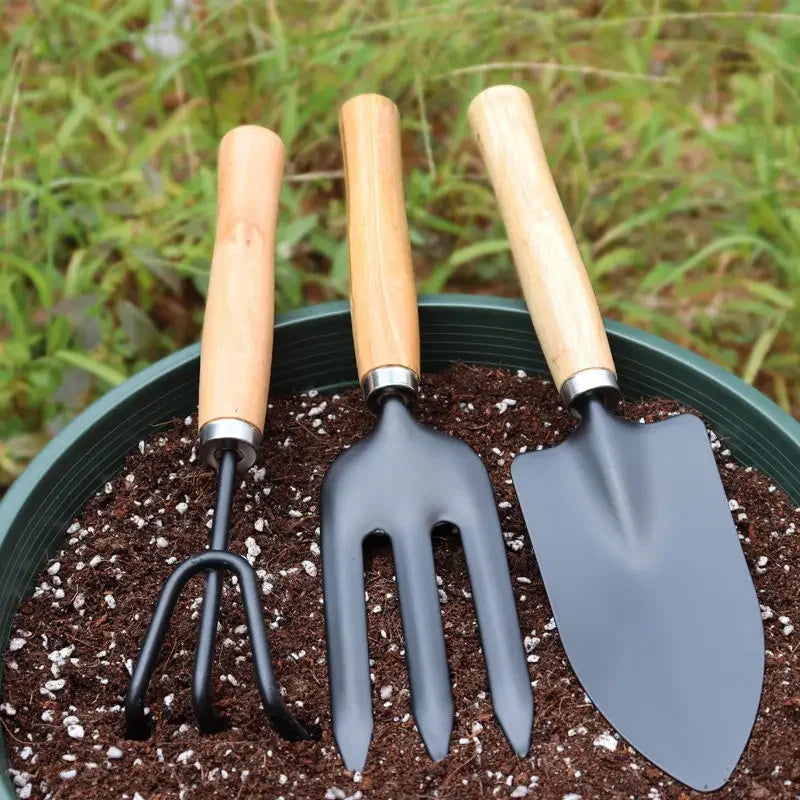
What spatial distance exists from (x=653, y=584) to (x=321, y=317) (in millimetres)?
425

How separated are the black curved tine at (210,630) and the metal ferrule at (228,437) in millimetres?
42

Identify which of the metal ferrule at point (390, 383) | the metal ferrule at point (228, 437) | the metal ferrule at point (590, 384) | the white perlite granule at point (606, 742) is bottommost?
the white perlite granule at point (606, 742)

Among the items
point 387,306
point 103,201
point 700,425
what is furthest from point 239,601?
point 103,201

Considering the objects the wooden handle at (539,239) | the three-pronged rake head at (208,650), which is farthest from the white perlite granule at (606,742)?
the wooden handle at (539,239)

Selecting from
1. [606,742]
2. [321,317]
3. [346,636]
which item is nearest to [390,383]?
[321,317]

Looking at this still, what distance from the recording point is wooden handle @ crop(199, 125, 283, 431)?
0.88 metres

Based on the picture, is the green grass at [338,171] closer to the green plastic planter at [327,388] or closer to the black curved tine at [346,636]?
the green plastic planter at [327,388]

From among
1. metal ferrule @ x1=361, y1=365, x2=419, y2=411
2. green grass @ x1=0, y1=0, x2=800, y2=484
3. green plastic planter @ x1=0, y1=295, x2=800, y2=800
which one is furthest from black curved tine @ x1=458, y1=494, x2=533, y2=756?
green grass @ x1=0, y1=0, x2=800, y2=484

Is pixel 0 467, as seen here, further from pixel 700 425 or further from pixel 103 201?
pixel 700 425

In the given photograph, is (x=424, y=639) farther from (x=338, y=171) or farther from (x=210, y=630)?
(x=338, y=171)

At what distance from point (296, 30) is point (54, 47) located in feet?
1.20

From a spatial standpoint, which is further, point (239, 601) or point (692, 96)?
point (692, 96)

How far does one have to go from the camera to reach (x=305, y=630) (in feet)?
2.70

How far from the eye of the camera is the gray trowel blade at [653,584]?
28.9 inches
